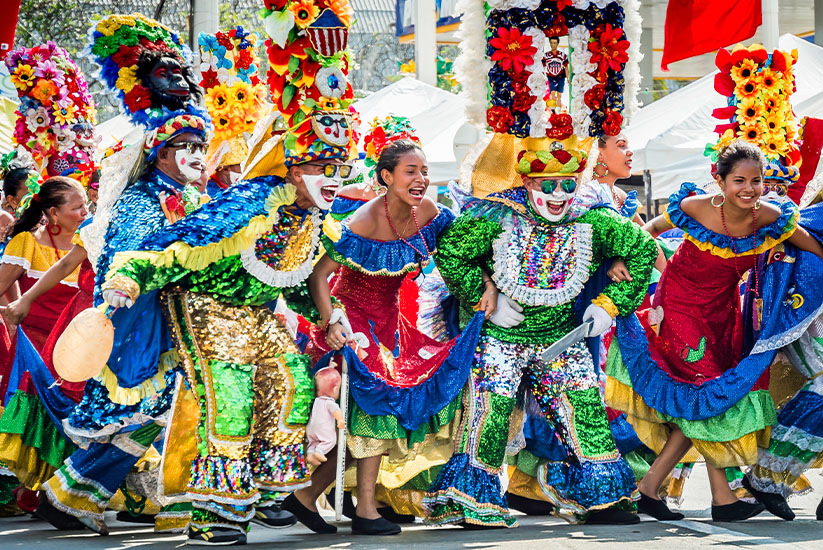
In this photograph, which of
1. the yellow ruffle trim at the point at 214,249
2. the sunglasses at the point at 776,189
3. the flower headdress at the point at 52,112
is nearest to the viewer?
the yellow ruffle trim at the point at 214,249

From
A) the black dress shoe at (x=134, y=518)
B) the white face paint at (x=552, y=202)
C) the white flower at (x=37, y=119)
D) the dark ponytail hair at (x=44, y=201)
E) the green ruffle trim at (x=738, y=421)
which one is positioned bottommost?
the black dress shoe at (x=134, y=518)

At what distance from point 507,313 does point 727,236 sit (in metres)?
1.15

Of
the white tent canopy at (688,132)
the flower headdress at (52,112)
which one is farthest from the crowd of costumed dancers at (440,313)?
the white tent canopy at (688,132)

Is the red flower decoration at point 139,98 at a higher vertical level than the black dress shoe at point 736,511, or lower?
higher

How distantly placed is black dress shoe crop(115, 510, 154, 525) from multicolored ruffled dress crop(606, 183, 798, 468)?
2351mm

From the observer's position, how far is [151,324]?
579 cm

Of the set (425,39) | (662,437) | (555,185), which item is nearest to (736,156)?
(555,185)

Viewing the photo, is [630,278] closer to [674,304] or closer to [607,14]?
[674,304]

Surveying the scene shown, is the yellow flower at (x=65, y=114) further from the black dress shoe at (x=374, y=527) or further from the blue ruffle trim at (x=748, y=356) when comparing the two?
the blue ruffle trim at (x=748, y=356)

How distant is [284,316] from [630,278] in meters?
1.63

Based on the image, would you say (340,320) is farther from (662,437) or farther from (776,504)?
(776,504)

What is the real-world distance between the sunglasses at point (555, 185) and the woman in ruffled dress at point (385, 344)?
542mm

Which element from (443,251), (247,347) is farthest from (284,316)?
(443,251)

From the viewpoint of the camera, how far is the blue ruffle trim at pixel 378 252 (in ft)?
19.9
